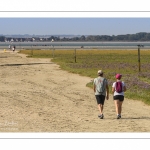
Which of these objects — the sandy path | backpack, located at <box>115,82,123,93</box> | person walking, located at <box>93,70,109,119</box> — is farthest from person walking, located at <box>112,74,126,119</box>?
the sandy path

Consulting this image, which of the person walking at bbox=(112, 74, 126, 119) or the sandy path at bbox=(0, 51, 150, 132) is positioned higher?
the person walking at bbox=(112, 74, 126, 119)

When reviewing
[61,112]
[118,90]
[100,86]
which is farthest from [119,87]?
[61,112]

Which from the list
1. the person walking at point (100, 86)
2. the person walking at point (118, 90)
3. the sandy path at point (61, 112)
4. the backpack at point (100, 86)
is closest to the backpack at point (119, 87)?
the person walking at point (118, 90)

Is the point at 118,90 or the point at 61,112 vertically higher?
the point at 118,90

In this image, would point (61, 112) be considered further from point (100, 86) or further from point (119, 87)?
point (119, 87)

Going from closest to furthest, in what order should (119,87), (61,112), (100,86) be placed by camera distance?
(100,86) < (119,87) < (61,112)

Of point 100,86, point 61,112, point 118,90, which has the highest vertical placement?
point 100,86

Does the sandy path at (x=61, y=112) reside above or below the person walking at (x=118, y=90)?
below

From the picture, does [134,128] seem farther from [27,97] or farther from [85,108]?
[27,97]

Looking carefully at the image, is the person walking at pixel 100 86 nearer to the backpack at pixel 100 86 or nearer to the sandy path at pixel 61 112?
the backpack at pixel 100 86

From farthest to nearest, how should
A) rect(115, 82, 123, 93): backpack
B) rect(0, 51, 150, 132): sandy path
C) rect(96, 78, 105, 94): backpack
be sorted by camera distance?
1. rect(115, 82, 123, 93): backpack
2. rect(96, 78, 105, 94): backpack
3. rect(0, 51, 150, 132): sandy path

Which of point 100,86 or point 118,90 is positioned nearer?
point 100,86

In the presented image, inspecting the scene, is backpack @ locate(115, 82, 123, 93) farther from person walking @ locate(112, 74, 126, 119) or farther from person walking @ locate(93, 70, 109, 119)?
person walking @ locate(93, 70, 109, 119)

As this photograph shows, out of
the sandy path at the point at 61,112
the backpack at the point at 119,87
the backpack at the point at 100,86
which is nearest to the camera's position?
the sandy path at the point at 61,112
